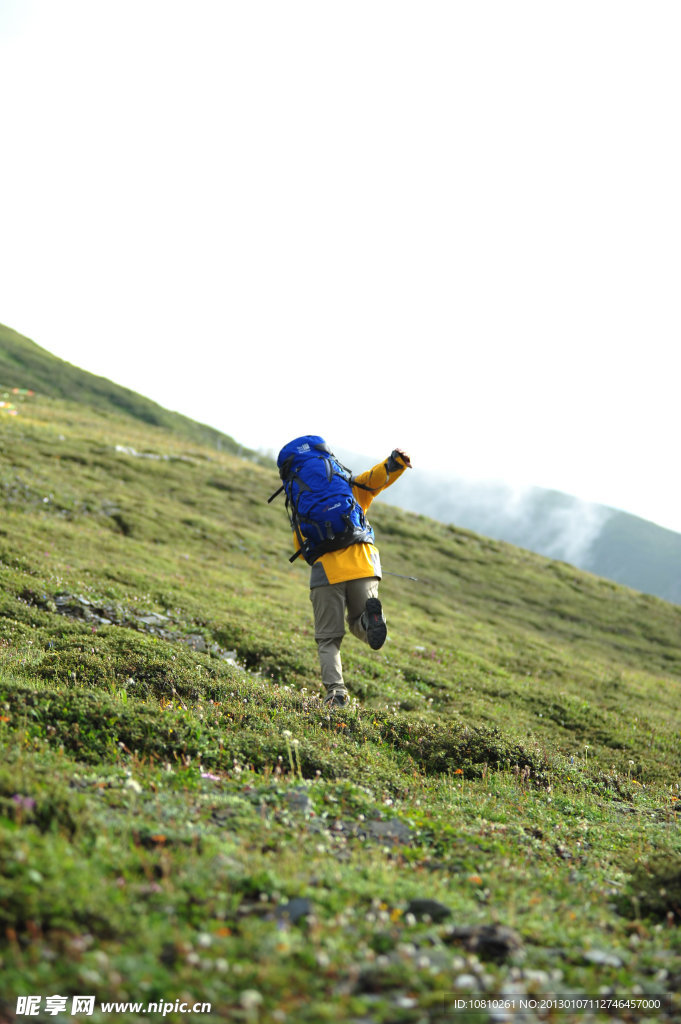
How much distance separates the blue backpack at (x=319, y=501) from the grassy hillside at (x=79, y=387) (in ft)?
370

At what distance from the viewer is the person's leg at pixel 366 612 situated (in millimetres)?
9938

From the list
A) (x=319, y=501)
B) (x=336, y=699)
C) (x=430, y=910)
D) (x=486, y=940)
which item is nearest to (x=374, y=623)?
(x=336, y=699)

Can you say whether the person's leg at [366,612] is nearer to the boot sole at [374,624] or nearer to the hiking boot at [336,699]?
the boot sole at [374,624]

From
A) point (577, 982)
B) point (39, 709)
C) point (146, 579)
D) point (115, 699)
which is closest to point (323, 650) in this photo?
point (115, 699)

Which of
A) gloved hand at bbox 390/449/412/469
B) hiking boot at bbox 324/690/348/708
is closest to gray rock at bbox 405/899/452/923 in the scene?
hiking boot at bbox 324/690/348/708

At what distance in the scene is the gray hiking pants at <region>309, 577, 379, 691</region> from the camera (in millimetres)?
10359

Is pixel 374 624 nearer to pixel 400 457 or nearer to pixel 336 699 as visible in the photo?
pixel 336 699

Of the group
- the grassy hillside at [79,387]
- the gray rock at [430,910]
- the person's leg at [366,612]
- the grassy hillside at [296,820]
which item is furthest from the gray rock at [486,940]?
the grassy hillside at [79,387]

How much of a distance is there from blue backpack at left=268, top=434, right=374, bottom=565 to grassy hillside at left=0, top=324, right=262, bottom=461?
370 feet

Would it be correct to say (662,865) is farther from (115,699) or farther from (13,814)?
(115,699)

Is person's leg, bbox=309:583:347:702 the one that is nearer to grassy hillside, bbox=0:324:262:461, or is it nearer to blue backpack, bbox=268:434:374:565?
blue backpack, bbox=268:434:374:565

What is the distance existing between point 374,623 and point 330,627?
827 millimetres

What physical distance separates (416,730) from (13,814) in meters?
6.75

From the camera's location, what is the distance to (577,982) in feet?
13.5
